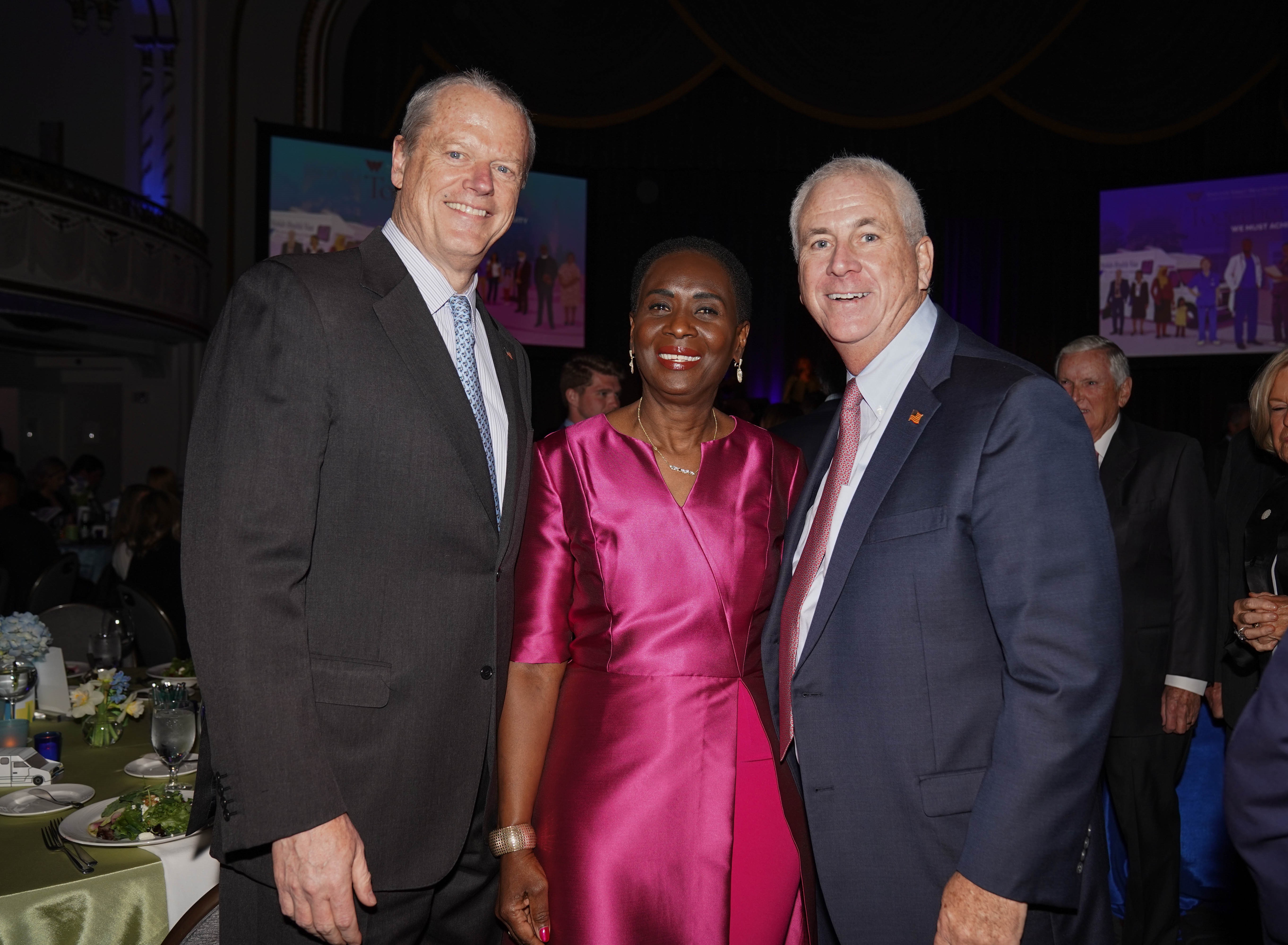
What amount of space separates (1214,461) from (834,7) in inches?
214

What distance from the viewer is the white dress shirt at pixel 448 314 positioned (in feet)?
5.51

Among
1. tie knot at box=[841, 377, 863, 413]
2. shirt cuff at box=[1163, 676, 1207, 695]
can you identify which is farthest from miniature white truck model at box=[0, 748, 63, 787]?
shirt cuff at box=[1163, 676, 1207, 695]

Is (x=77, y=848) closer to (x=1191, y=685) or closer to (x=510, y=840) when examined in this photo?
(x=510, y=840)

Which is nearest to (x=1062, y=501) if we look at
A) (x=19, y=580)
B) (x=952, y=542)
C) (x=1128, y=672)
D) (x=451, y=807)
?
(x=952, y=542)

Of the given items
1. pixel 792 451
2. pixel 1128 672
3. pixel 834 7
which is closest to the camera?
pixel 792 451

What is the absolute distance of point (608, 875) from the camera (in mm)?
1817

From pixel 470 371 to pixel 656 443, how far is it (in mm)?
503

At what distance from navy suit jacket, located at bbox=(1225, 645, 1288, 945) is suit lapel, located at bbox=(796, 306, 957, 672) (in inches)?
22.6

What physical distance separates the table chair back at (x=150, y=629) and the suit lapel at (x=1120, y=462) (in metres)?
3.94

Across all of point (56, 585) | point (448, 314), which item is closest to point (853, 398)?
point (448, 314)

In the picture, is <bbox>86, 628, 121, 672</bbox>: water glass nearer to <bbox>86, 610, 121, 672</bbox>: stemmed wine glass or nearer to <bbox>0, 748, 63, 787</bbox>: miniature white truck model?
<bbox>86, 610, 121, 672</bbox>: stemmed wine glass

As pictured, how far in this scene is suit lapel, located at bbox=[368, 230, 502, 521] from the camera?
1.55 metres

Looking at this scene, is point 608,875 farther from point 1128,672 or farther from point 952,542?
point 1128,672

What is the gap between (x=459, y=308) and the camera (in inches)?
68.1
